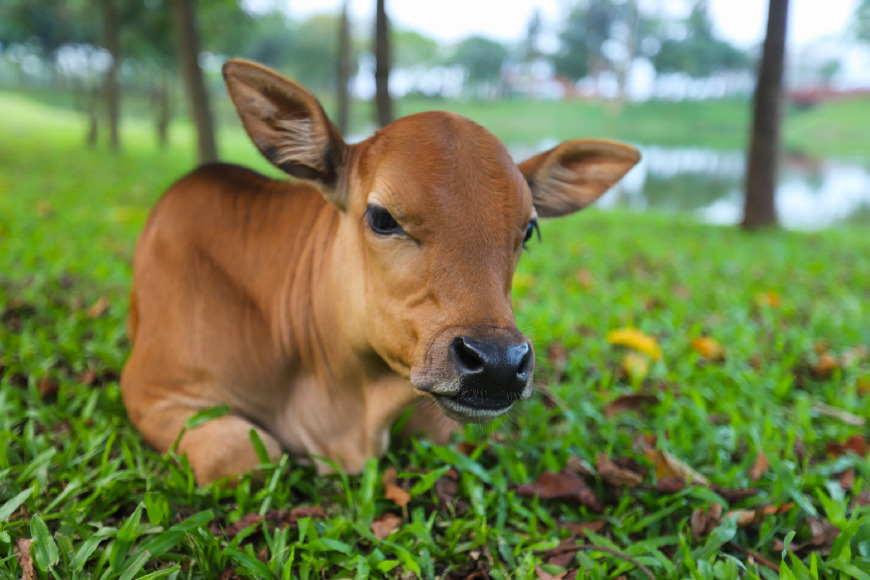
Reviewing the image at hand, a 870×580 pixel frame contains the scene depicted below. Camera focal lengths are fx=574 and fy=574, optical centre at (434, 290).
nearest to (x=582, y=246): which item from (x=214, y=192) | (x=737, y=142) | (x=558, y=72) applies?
(x=214, y=192)

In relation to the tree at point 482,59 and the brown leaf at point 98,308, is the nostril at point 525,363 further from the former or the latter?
the tree at point 482,59

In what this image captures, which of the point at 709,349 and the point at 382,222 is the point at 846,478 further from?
the point at 382,222

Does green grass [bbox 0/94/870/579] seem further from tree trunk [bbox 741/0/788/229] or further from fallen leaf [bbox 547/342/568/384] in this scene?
tree trunk [bbox 741/0/788/229]

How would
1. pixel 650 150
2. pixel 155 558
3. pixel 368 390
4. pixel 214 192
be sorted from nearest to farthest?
1. pixel 155 558
2. pixel 368 390
3. pixel 214 192
4. pixel 650 150

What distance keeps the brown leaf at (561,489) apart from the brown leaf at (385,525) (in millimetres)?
457

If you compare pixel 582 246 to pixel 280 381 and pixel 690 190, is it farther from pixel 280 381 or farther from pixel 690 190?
pixel 690 190

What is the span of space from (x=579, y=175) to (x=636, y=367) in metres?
1.31

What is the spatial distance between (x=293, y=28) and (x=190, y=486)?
50696 millimetres

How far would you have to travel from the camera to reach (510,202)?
1811 millimetres

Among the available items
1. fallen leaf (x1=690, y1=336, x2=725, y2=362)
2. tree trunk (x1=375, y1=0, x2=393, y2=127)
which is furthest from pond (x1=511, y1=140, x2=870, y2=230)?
fallen leaf (x1=690, y1=336, x2=725, y2=362)

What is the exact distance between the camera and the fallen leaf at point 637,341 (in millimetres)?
3367

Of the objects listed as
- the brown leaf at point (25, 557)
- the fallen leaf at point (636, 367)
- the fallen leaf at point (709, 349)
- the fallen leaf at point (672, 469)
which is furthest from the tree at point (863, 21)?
the brown leaf at point (25, 557)

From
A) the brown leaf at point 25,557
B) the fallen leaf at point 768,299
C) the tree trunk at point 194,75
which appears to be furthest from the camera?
the tree trunk at point 194,75

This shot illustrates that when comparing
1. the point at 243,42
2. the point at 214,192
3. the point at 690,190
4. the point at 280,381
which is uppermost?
the point at 243,42
